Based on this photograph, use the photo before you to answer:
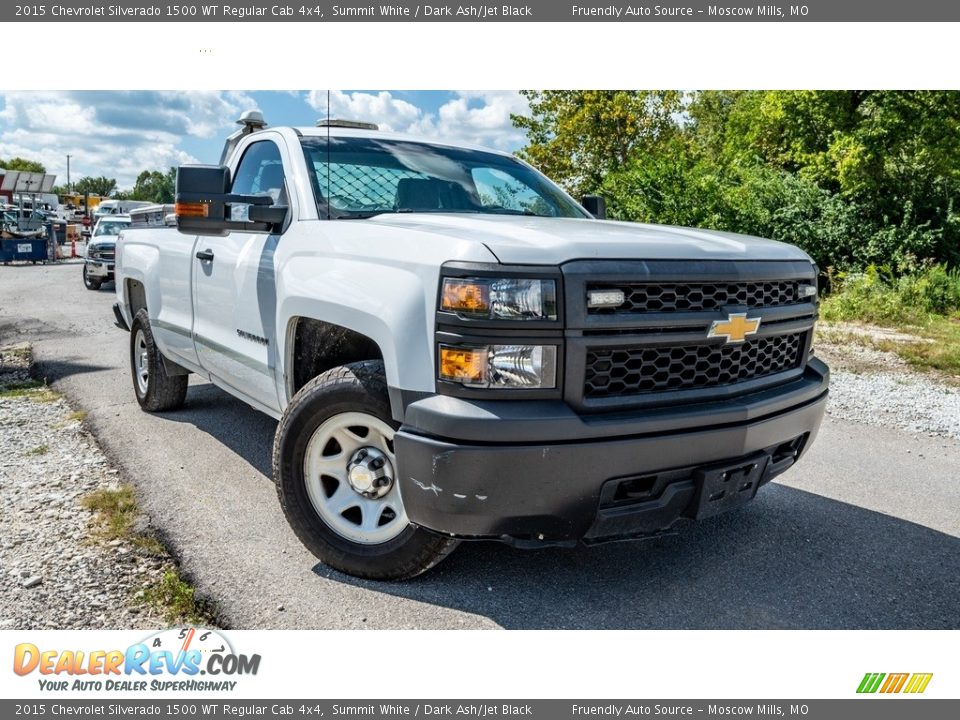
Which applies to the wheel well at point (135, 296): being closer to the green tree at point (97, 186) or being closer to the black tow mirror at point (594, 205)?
the black tow mirror at point (594, 205)

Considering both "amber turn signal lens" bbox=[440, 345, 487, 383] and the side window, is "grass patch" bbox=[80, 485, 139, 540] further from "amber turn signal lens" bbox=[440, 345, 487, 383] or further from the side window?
"amber turn signal lens" bbox=[440, 345, 487, 383]

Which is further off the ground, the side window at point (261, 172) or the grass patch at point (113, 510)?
the side window at point (261, 172)

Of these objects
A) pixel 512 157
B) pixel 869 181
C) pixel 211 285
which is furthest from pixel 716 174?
pixel 211 285

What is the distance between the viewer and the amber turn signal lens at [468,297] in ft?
8.23

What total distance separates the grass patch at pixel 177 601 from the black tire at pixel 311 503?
488 millimetres

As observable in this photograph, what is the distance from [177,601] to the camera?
2900 millimetres

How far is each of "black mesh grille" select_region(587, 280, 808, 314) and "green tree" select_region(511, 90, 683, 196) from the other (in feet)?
70.5

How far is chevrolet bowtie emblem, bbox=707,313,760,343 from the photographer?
2832 mm

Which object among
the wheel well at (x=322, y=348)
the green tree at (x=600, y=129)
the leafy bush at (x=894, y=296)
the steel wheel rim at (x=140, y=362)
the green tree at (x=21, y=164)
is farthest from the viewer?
the green tree at (x=21, y=164)

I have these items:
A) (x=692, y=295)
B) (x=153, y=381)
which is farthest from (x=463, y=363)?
(x=153, y=381)

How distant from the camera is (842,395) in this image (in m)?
6.80

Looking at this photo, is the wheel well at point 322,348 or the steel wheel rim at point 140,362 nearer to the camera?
the wheel well at point 322,348

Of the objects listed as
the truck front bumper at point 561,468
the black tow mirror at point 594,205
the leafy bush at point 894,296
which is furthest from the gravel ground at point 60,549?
the leafy bush at point 894,296

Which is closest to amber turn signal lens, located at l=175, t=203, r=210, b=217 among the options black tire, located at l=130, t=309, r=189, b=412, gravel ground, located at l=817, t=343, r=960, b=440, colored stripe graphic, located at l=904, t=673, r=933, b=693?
black tire, located at l=130, t=309, r=189, b=412
